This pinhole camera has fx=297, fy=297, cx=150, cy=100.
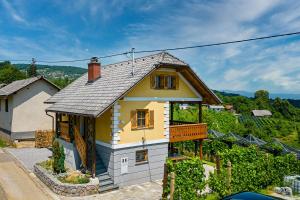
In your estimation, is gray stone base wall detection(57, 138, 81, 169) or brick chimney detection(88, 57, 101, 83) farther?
brick chimney detection(88, 57, 101, 83)

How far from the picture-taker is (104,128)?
18078 millimetres

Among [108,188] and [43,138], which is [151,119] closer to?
[108,188]

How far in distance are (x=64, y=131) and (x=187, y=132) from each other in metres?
8.73

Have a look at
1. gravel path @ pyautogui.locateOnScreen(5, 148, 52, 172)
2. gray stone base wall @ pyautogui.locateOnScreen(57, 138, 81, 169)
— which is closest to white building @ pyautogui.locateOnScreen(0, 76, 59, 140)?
gravel path @ pyautogui.locateOnScreen(5, 148, 52, 172)

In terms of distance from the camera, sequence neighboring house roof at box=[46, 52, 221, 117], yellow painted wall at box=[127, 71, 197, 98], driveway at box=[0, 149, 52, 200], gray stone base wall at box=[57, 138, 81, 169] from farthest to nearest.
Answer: gray stone base wall at box=[57, 138, 81, 169]
yellow painted wall at box=[127, 71, 197, 98]
neighboring house roof at box=[46, 52, 221, 117]
driveway at box=[0, 149, 52, 200]

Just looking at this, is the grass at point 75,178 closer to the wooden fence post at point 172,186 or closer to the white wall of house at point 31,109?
the wooden fence post at point 172,186

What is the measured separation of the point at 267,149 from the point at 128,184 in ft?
39.1

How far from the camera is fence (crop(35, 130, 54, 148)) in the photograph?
94.0 feet

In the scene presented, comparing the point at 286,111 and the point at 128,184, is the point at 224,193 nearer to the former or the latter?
the point at 128,184

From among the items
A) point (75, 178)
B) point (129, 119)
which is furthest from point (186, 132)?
point (75, 178)

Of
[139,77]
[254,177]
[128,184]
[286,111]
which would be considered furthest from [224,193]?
[286,111]

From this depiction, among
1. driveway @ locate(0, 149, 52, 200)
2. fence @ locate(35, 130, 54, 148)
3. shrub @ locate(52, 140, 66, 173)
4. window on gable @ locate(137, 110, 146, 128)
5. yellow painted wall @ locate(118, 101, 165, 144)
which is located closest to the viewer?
driveway @ locate(0, 149, 52, 200)

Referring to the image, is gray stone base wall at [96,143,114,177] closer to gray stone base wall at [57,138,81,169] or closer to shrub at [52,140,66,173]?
gray stone base wall at [57,138,81,169]

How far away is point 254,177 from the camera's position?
1628 cm
